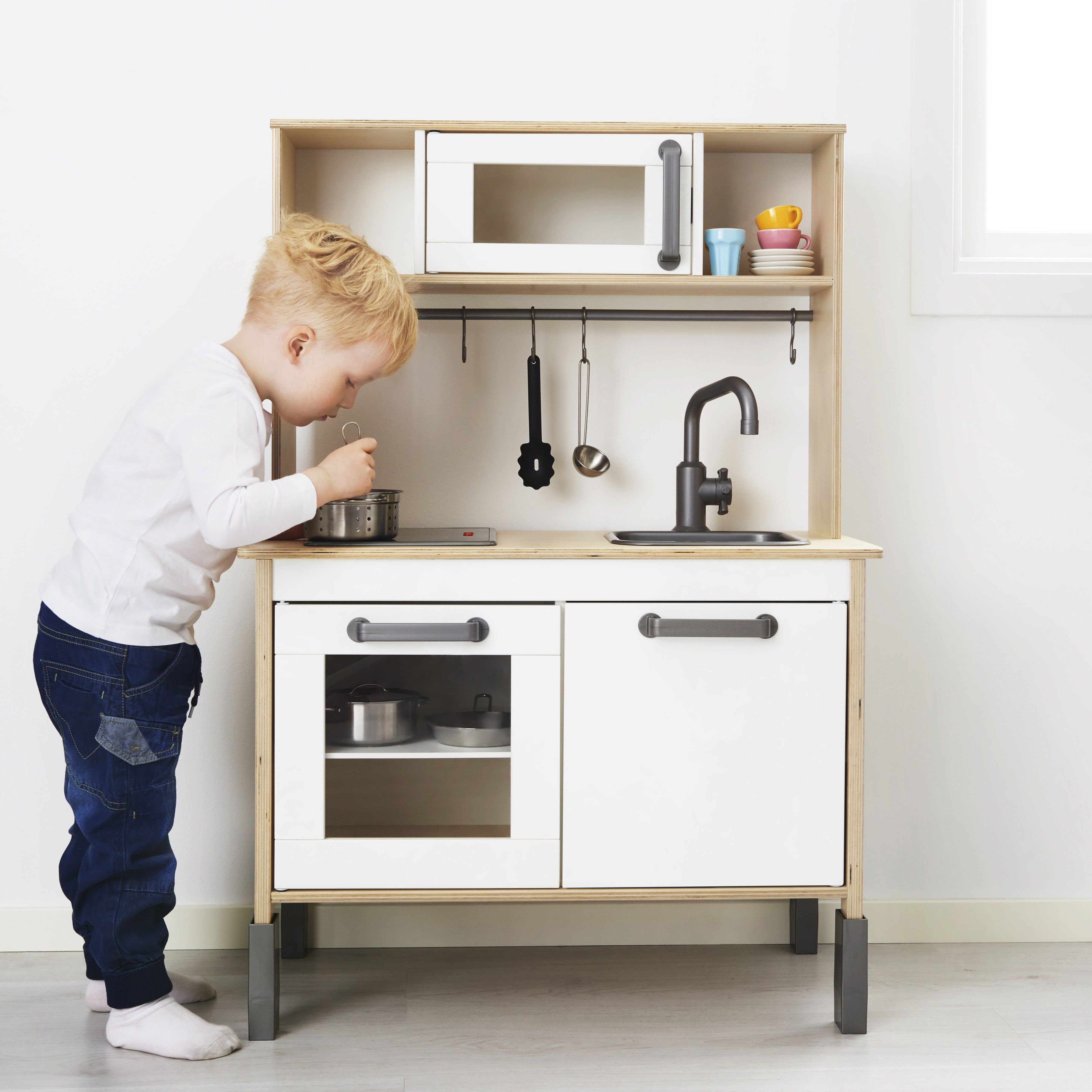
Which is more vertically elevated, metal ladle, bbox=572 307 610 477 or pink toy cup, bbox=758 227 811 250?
pink toy cup, bbox=758 227 811 250

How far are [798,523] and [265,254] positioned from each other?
1063 mm

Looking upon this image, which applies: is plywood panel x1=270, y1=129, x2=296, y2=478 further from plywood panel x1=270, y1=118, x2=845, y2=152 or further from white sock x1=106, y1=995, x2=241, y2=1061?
white sock x1=106, y1=995, x2=241, y2=1061

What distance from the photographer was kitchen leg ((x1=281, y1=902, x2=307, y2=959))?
6.05 feet

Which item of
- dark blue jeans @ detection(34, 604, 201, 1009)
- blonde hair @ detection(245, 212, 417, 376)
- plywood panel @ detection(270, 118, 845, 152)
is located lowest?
dark blue jeans @ detection(34, 604, 201, 1009)

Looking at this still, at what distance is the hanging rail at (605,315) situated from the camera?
1.84m

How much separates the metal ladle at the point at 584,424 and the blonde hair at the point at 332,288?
46cm

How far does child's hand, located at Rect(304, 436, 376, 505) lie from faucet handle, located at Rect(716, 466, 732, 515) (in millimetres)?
618

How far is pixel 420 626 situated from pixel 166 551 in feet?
1.24

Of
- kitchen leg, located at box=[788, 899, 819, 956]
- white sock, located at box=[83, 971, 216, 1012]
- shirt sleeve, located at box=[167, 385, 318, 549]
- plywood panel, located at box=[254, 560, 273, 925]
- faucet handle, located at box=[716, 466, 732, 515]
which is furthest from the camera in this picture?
kitchen leg, located at box=[788, 899, 819, 956]

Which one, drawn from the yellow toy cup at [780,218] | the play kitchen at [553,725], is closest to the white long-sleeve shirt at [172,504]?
the play kitchen at [553,725]

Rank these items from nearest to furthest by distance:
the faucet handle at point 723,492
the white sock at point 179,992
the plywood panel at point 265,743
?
the plywood panel at point 265,743
the white sock at point 179,992
the faucet handle at point 723,492

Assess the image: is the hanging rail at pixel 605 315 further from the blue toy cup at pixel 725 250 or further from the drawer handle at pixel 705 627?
the drawer handle at pixel 705 627

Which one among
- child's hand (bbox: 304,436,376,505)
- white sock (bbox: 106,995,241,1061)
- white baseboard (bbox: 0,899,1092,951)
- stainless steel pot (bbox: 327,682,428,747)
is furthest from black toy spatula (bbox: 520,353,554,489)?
white sock (bbox: 106,995,241,1061)

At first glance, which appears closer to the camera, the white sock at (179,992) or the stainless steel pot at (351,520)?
the stainless steel pot at (351,520)
